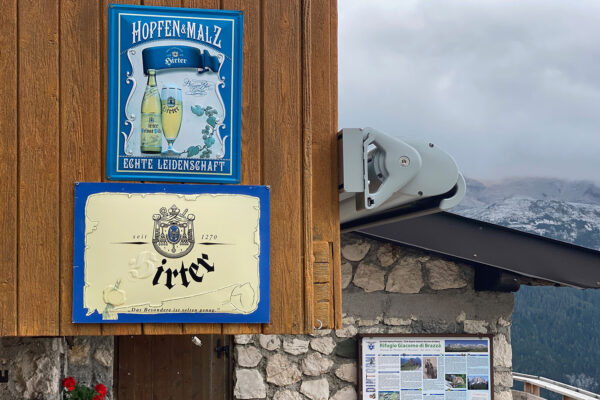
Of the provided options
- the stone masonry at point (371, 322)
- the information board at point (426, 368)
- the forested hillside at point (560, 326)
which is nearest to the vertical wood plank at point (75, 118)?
the stone masonry at point (371, 322)

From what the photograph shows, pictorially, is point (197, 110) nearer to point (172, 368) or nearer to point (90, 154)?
point (90, 154)

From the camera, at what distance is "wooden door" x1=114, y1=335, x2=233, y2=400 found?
6445 millimetres

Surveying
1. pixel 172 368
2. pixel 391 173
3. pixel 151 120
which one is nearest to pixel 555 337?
pixel 172 368

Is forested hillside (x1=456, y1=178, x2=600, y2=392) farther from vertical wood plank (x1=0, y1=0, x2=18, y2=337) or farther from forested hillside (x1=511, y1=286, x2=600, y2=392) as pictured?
vertical wood plank (x1=0, y1=0, x2=18, y2=337)

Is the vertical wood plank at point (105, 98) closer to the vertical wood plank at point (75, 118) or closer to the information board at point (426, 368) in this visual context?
the vertical wood plank at point (75, 118)

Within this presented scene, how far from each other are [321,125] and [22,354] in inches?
68.3

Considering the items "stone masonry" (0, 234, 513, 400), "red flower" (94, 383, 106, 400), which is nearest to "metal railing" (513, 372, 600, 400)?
"stone masonry" (0, 234, 513, 400)

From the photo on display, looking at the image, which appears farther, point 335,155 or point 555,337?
point 555,337

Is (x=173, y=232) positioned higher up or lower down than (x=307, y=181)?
lower down

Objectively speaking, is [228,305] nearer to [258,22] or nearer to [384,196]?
[384,196]

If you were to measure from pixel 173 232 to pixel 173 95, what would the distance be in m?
0.54

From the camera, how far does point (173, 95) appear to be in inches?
141

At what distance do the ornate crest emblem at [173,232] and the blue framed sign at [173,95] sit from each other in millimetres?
143

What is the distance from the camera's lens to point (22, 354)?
4.15 meters
